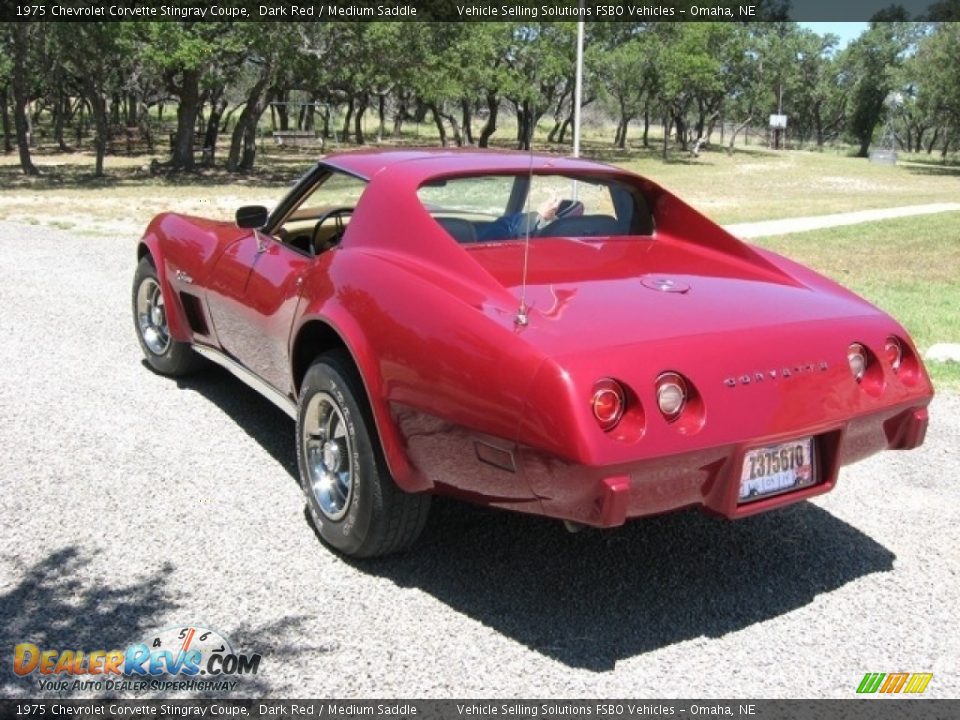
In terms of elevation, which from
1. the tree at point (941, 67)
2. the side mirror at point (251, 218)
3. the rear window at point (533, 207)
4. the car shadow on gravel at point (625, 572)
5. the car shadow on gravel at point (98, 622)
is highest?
the tree at point (941, 67)

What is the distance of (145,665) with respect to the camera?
292cm

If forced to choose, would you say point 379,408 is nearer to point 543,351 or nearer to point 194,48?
point 543,351

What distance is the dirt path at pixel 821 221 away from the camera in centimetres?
1599

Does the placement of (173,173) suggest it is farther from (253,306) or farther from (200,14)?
(253,306)

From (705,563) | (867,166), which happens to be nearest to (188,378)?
(705,563)

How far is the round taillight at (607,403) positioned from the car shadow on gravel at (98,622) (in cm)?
115

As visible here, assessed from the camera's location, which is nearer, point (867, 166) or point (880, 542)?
point (880, 542)

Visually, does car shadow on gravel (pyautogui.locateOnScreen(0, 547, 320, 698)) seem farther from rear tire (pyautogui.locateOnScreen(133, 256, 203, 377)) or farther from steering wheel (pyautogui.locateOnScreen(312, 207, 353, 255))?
rear tire (pyautogui.locateOnScreen(133, 256, 203, 377))

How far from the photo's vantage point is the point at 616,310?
3.14 metres

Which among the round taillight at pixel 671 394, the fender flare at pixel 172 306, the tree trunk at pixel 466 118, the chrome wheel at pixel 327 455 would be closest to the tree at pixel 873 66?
the tree trunk at pixel 466 118

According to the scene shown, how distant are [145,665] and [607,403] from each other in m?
1.63

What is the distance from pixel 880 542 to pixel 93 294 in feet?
23.0

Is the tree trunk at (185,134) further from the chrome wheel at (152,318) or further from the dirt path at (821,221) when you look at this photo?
the chrome wheel at (152,318)

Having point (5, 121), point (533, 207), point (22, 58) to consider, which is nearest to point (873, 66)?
point (5, 121)
